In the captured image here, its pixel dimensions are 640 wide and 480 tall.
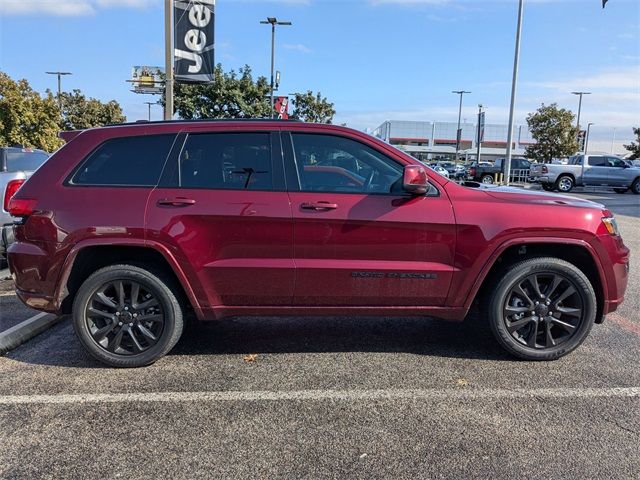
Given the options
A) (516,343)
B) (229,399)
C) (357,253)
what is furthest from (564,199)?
(229,399)

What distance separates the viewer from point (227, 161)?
13.4 feet

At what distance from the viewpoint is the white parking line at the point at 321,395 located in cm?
358

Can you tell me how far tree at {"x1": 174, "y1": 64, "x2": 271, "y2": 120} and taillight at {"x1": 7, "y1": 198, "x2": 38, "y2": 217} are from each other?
70.3 ft

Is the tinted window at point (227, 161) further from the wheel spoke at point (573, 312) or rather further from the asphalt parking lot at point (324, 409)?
the wheel spoke at point (573, 312)

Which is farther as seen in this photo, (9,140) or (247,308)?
(9,140)

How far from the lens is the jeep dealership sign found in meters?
9.66

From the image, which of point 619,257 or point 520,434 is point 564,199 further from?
point 520,434

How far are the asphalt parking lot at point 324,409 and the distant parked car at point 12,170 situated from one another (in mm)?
2819

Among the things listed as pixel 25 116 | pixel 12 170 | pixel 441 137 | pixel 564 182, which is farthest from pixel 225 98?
pixel 441 137

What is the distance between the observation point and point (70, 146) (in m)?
4.13

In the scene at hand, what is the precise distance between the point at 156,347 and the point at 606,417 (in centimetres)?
316

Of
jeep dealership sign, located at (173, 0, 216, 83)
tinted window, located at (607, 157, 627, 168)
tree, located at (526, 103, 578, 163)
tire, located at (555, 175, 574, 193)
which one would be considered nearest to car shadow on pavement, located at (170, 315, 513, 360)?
jeep dealership sign, located at (173, 0, 216, 83)

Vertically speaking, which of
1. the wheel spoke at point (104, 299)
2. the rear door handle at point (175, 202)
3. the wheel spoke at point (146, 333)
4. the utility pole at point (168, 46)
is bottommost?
the wheel spoke at point (146, 333)

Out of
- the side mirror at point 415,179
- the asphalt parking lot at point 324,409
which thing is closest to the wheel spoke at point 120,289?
the asphalt parking lot at point 324,409
